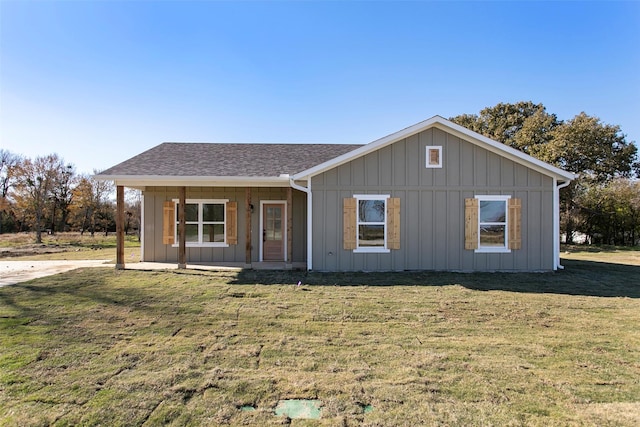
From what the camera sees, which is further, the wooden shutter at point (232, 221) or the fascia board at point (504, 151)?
the wooden shutter at point (232, 221)

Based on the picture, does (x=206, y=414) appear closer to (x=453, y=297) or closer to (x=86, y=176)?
(x=453, y=297)

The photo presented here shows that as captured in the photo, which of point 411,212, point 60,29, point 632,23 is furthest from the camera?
point 632,23

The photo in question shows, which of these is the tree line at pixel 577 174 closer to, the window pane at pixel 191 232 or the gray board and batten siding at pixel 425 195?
the gray board and batten siding at pixel 425 195

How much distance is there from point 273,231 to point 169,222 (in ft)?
10.4

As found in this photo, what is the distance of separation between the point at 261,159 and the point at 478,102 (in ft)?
67.2

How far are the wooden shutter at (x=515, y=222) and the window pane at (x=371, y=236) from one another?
11.0ft

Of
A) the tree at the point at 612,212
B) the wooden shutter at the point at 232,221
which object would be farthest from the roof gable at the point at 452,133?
the tree at the point at 612,212

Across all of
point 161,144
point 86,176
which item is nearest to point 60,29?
point 161,144

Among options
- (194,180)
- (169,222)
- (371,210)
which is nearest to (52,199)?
(169,222)

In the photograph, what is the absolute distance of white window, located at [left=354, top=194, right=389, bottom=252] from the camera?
29.9 feet

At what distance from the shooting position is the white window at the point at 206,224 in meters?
11.0

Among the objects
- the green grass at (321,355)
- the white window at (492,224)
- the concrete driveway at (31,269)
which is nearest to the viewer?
the green grass at (321,355)

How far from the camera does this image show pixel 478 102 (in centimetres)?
2570

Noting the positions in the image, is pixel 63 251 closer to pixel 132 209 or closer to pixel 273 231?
pixel 273 231
